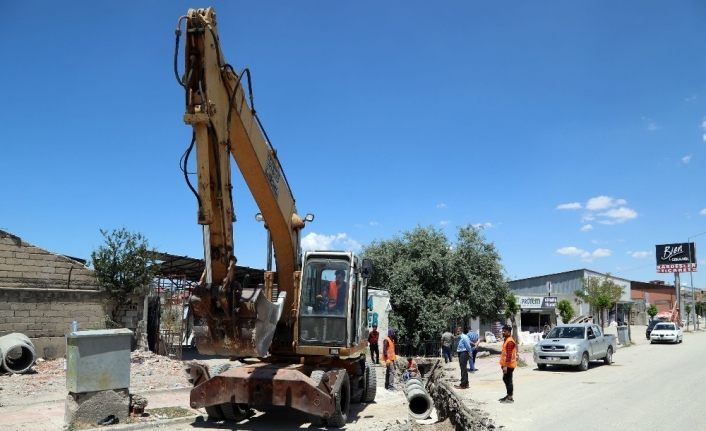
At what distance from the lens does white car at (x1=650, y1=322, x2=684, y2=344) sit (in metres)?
38.6

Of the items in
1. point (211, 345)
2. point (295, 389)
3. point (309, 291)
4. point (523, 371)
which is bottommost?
point (523, 371)

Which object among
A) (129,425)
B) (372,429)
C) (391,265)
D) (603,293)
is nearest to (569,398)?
(372,429)

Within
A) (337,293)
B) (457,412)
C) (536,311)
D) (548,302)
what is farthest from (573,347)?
(536,311)

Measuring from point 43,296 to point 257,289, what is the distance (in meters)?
13.9

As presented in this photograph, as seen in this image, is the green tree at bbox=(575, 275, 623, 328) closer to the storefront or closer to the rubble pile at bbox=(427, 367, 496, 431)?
the storefront

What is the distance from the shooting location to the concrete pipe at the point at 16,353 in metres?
16.2

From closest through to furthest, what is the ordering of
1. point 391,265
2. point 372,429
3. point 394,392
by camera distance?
Answer: 1. point 372,429
2. point 394,392
3. point 391,265

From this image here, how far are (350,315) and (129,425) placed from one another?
406cm

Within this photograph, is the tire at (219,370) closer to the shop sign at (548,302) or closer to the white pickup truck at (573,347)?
the white pickup truck at (573,347)

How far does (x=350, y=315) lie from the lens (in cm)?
1004

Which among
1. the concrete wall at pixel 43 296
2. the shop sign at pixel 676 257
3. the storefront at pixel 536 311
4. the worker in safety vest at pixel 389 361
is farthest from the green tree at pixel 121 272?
the shop sign at pixel 676 257

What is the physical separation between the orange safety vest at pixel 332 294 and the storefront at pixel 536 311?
3795 cm

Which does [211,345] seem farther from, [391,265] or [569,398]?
[391,265]

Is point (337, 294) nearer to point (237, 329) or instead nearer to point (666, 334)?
point (237, 329)
